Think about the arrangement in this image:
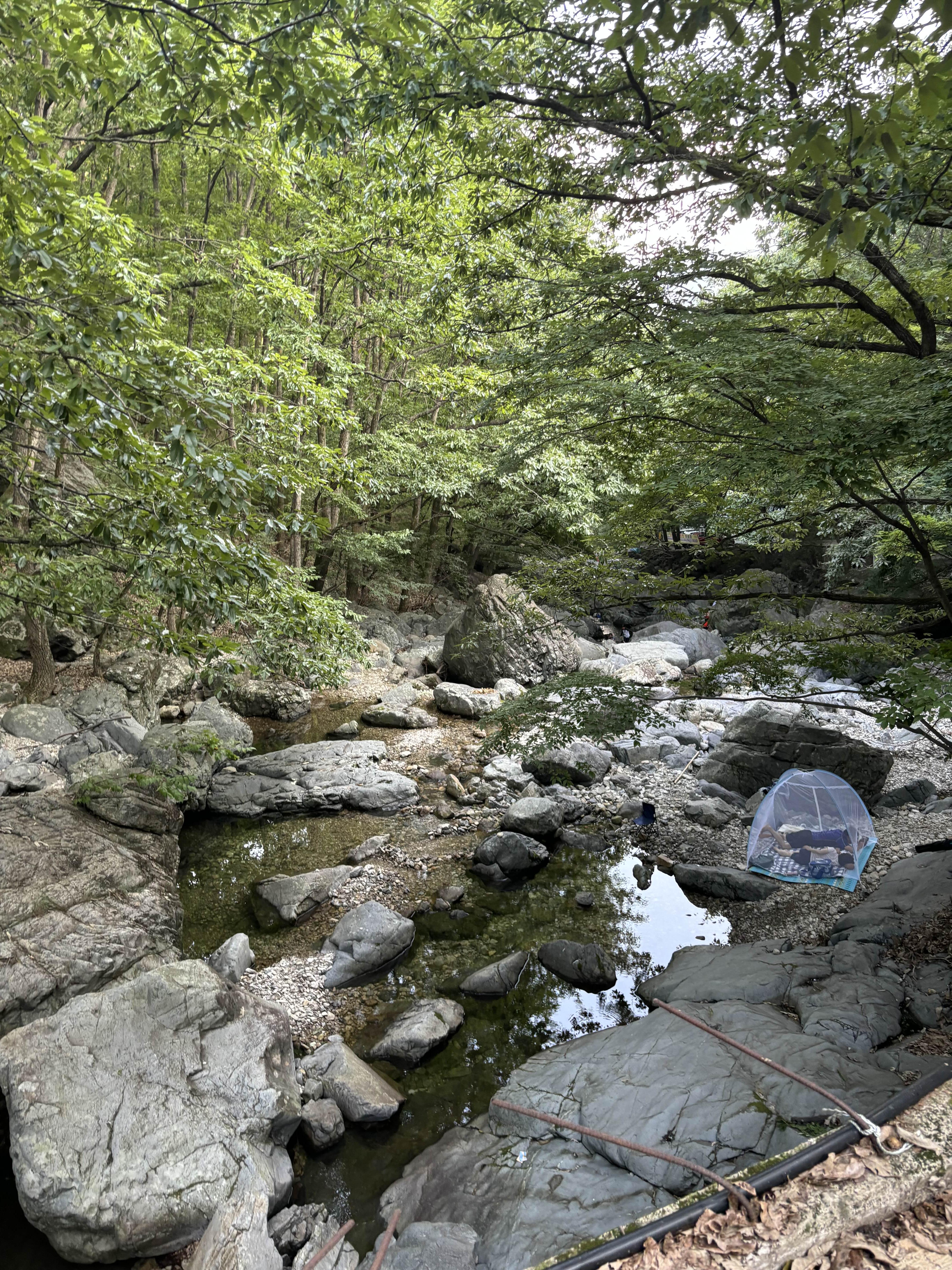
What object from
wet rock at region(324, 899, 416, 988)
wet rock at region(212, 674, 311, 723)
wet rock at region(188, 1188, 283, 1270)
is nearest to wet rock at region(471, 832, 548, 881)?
wet rock at region(324, 899, 416, 988)

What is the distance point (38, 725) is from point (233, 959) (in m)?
5.64

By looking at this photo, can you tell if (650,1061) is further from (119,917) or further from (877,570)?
(877,570)

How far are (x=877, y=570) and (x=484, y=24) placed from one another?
36.1 feet

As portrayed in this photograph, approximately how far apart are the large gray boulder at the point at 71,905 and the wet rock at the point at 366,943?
1.35 m

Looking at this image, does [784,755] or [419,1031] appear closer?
[419,1031]

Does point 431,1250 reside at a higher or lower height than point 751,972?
lower

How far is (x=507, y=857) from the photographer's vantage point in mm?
8000

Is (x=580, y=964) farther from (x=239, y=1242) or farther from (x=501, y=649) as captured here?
(x=501, y=649)

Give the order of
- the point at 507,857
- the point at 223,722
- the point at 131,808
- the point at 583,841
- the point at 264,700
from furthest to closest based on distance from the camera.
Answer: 1. the point at 264,700
2. the point at 223,722
3. the point at 583,841
4. the point at 507,857
5. the point at 131,808

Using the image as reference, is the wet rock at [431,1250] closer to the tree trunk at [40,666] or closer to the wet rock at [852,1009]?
the wet rock at [852,1009]

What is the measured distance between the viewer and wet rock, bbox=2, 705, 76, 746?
936 cm

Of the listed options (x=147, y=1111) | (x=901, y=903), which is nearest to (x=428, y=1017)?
(x=147, y=1111)

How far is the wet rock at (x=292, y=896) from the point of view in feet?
22.9

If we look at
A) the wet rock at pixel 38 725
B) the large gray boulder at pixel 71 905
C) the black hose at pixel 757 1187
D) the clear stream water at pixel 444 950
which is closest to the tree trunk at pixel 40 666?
the wet rock at pixel 38 725
